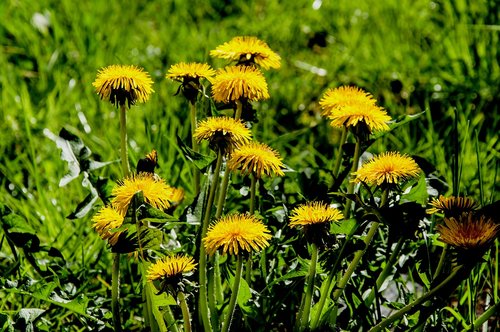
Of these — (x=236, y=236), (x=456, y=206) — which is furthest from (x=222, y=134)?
(x=456, y=206)

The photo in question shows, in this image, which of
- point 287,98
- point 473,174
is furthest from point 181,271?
point 287,98

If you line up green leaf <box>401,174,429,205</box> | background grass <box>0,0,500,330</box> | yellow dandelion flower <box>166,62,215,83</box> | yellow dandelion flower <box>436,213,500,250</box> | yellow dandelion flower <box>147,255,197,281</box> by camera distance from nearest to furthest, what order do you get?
yellow dandelion flower <box>436,213,500,250</box> → yellow dandelion flower <box>147,255,197,281</box> → green leaf <box>401,174,429,205</box> → yellow dandelion flower <box>166,62,215,83</box> → background grass <box>0,0,500,330</box>

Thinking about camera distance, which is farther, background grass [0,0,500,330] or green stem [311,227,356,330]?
background grass [0,0,500,330]

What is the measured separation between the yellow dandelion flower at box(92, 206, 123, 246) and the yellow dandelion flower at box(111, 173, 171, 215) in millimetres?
20

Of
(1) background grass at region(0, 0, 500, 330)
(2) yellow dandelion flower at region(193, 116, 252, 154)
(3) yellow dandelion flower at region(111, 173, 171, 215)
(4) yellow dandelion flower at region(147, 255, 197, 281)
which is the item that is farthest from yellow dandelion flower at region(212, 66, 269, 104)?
(1) background grass at region(0, 0, 500, 330)

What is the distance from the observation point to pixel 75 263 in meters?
1.70

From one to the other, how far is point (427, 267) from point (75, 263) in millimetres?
813

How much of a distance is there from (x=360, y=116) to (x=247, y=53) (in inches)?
11.0

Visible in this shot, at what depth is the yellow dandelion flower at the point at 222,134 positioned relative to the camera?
118 cm

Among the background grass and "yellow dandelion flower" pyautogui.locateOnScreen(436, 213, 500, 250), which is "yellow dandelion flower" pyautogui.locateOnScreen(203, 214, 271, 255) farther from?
the background grass

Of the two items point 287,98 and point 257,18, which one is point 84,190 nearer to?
point 287,98

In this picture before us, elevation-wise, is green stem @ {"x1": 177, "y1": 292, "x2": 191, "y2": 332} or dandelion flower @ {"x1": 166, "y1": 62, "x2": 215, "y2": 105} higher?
dandelion flower @ {"x1": 166, "y1": 62, "x2": 215, "y2": 105}

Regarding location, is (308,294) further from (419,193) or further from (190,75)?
(190,75)

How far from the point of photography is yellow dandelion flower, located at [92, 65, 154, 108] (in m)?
1.28
